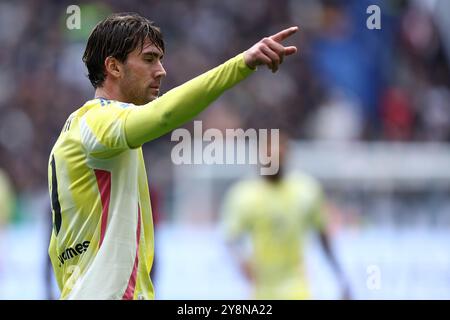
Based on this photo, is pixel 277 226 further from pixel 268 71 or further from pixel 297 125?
pixel 268 71

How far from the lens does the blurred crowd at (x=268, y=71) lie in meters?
15.2

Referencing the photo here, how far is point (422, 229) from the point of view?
501 inches

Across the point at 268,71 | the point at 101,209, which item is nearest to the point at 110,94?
the point at 101,209

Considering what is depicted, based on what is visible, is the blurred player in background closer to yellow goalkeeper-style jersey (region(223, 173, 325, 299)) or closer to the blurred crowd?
yellow goalkeeper-style jersey (region(223, 173, 325, 299))

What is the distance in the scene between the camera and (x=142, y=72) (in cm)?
436

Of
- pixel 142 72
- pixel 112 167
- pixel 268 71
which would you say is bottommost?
pixel 112 167

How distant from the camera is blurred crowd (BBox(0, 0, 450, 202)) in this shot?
15.2m

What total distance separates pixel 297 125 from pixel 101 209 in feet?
38.3

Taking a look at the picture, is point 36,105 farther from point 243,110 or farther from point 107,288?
point 107,288

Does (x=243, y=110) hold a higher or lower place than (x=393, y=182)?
higher

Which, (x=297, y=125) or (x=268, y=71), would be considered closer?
(x=297, y=125)

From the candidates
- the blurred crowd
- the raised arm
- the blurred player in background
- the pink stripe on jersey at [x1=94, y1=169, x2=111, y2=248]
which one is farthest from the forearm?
the blurred crowd
